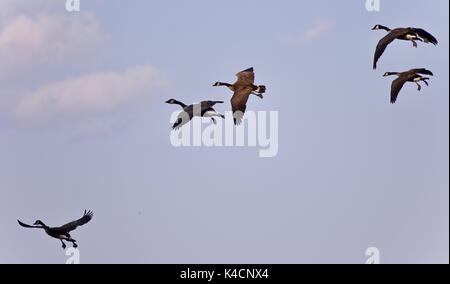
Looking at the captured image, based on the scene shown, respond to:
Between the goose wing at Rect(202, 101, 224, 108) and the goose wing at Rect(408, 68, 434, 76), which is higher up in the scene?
the goose wing at Rect(408, 68, 434, 76)

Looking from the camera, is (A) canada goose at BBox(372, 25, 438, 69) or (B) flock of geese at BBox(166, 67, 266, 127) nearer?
(A) canada goose at BBox(372, 25, 438, 69)

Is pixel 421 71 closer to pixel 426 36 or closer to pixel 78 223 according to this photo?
pixel 426 36

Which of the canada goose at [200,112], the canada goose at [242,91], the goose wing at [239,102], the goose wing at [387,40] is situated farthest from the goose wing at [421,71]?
the canada goose at [200,112]

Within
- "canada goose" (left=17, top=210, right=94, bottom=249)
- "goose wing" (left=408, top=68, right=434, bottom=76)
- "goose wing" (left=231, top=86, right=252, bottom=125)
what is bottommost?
"canada goose" (left=17, top=210, right=94, bottom=249)

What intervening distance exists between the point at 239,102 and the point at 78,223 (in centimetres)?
618

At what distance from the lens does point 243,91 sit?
1468 inches

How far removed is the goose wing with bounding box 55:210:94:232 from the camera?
38281 mm

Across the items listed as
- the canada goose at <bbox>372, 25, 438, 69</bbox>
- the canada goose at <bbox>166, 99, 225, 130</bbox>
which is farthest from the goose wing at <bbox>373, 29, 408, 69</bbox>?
the canada goose at <bbox>166, 99, 225, 130</bbox>

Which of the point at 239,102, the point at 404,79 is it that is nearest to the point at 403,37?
the point at 404,79

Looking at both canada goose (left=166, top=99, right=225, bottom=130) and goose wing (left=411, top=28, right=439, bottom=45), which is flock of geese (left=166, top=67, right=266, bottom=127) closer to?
canada goose (left=166, top=99, right=225, bottom=130)

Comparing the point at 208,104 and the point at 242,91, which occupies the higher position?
the point at 242,91

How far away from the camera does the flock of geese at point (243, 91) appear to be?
36.5 m
